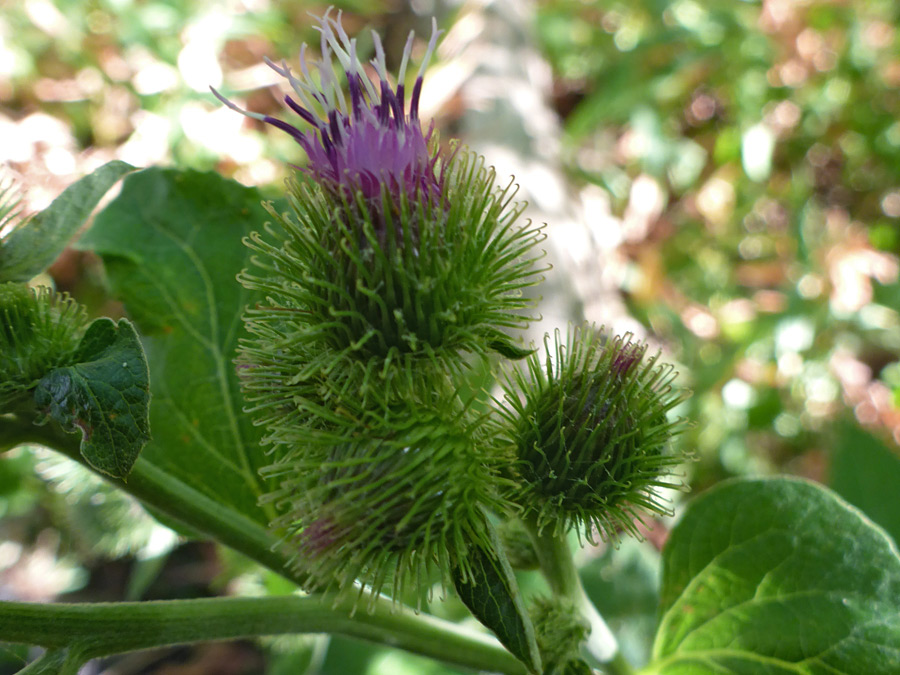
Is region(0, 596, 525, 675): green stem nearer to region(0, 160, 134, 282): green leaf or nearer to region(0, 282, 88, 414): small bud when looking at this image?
region(0, 282, 88, 414): small bud

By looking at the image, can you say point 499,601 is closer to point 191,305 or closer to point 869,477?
point 191,305

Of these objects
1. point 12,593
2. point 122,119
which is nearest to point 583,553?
point 12,593

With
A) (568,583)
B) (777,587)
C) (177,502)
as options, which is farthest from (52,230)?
(777,587)

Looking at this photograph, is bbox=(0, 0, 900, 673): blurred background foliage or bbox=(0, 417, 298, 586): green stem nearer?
bbox=(0, 417, 298, 586): green stem

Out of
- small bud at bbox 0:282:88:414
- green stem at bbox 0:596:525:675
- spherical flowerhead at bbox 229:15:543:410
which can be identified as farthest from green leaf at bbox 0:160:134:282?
green stem at bbox 0:596:525:675

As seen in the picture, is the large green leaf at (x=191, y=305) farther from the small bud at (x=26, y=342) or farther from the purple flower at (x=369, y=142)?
the purple flower at (x=369, y=142)

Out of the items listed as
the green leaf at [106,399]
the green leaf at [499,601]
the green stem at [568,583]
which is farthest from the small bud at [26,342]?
the green stem at [568,583]

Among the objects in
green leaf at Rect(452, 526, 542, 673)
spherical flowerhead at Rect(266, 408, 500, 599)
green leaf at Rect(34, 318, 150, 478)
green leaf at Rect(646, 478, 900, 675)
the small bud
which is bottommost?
green leaf at Rect(646, 478, 900, 675)
